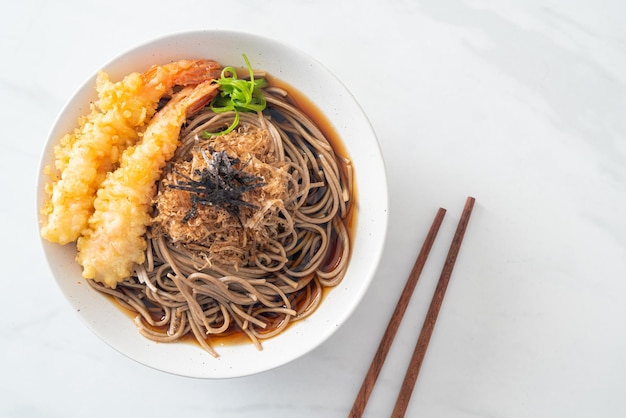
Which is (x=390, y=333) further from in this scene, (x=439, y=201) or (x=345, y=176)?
(x=345, y=176)

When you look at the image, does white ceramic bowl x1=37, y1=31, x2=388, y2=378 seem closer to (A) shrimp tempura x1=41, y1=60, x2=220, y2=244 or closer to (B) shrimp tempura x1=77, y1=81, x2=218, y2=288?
(A) shrimp tempura x1=41, y1=60, x2=220, y2=244

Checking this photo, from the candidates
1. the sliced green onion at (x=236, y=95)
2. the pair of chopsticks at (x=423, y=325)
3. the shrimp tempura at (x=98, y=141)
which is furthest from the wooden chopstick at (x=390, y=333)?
the shrimp tempura at (x=98, y=141)

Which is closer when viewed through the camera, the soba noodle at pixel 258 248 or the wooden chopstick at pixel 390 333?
the soba noodle at pixel 258 248

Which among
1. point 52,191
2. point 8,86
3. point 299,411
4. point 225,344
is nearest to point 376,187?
point 225,344

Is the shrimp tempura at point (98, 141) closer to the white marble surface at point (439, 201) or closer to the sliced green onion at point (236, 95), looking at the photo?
the sliced green onion at point (236, 95)

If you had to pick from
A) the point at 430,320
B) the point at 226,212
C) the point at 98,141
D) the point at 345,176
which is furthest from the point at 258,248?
the point at 430,320

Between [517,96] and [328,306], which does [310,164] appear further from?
[517,96]
